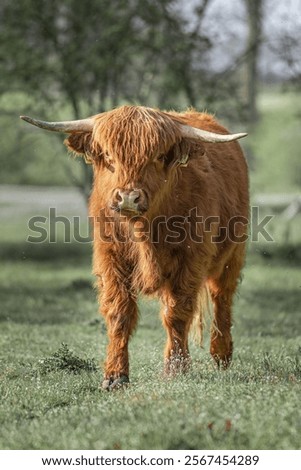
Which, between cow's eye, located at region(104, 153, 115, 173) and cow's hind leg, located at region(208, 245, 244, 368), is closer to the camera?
cow's eye, located at region(104, 153, 115, 173)

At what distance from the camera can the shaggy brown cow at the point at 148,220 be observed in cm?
725

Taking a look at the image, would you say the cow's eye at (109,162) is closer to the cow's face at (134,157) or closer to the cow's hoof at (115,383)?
the cow's face at (134,157)

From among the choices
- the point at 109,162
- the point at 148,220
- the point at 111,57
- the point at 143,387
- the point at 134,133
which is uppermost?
the point at 111,57

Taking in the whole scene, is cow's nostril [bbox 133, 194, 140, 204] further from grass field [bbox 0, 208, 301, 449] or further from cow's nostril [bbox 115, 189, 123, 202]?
grass field [bbox 0, 208, 301, 449]

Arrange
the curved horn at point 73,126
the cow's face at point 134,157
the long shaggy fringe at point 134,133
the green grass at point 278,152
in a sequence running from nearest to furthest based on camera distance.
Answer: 1. the cow's face at point 134,157
2. the long shaggy fringe at point 134,133
3. the curved horn at point 73,126
4. the green grass at point 278,152

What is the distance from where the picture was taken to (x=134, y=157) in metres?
7.16

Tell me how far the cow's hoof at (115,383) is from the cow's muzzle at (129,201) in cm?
134

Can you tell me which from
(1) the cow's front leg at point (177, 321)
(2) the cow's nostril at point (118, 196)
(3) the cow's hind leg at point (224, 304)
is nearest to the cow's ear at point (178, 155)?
(2) the cow's nostril at point (118, 196)

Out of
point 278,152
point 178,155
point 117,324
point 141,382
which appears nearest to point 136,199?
point 178,155

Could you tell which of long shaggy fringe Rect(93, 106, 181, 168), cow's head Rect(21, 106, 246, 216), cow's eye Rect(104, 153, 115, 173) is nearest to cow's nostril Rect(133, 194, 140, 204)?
cow's head Rect(21, 106, 246, 216)

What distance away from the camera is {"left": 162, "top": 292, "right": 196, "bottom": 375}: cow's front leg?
7.64 m

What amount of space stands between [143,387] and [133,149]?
171cm

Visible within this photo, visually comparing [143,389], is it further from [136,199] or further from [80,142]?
[80,142]
